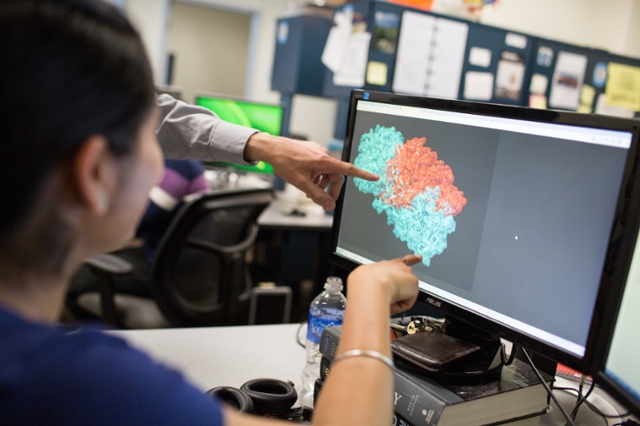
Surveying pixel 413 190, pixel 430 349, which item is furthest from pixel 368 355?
pixel 413 190

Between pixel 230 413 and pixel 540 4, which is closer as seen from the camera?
pixel 230 413

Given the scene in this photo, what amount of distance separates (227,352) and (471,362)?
489 mm

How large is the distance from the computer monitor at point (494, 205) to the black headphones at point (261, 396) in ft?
0.87

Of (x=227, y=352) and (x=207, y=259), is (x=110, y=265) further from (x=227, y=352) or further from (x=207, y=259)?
(x=227, y=352)

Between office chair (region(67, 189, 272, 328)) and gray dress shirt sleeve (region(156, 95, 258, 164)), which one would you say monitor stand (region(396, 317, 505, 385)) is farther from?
office chair (region(67, 189, 272, 328))

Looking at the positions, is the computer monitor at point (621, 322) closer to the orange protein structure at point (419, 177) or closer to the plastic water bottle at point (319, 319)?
the orange protein structure at point (419, 177)

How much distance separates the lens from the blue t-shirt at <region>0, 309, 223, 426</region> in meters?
0.45

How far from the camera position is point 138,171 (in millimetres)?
548

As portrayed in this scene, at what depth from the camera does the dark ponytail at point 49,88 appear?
46 centimetres

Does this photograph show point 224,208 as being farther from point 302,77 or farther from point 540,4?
point 540,4

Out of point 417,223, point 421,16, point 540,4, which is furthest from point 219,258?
point 540,4

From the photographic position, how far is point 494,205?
867 mm

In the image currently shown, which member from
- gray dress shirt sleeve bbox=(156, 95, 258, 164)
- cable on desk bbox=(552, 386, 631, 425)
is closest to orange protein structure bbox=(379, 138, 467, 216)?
gray dress shirt sleeve bbox=(156, 95, 258, 164)

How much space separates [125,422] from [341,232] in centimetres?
68
